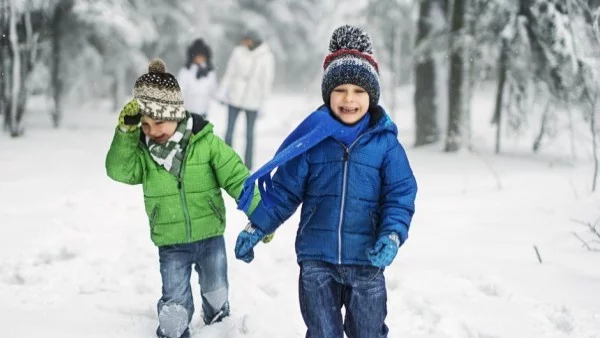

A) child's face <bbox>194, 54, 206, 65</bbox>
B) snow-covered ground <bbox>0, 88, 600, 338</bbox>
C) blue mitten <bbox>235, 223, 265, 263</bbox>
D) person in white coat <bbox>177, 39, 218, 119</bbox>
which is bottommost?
snow-covered ground <bbox>0, 88, 600, 338</bbox>

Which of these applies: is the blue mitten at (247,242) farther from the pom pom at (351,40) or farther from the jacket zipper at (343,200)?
the pom pom at (351,40)

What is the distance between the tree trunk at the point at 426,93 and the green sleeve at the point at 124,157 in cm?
921

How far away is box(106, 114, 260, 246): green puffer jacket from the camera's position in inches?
139

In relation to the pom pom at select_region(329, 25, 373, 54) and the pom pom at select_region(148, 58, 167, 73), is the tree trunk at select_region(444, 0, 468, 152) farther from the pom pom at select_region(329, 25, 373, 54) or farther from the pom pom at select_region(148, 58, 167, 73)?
the pom pom at select_region(329, 25, 373, 54)

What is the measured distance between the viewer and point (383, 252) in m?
2.59

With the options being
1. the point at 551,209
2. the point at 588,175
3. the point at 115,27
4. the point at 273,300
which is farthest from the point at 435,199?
the point at 115,27

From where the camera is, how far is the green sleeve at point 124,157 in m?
3.36

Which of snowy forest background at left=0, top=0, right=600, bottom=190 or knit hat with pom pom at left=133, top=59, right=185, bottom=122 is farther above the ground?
snowy forest background at left=0, top=0, right=600, bottom=190

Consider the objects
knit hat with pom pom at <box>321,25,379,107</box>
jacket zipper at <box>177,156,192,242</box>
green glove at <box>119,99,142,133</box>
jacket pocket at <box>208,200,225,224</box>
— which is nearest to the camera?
knit hat with pom pom at <box>321,25,379,107</box>

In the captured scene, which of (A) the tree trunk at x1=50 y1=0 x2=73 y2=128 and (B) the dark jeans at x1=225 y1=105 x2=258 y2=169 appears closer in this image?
(B) the dark jeans at x1=225 y1=105 x2=258 y2=169

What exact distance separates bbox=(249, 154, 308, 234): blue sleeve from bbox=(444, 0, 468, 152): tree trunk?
871cm

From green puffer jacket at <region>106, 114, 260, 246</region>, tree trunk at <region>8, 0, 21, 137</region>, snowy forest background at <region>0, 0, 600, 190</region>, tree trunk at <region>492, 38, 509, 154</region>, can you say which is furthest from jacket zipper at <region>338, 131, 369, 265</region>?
tree trunk at <region>8, 0, 21, 137</region>

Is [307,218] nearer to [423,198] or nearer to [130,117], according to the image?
[130,117]

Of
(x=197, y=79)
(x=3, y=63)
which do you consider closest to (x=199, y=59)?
(x=197, y=79)
